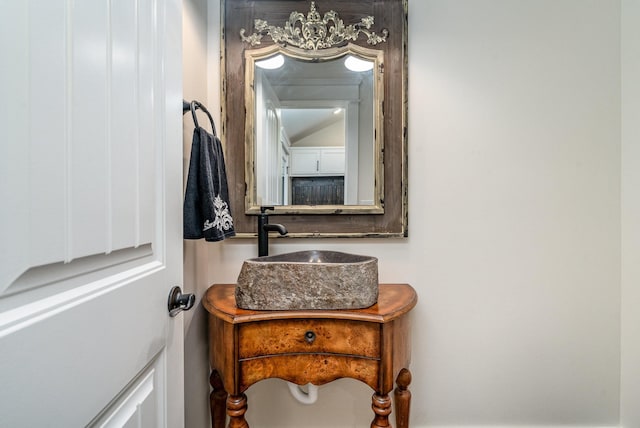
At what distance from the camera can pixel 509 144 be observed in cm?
126

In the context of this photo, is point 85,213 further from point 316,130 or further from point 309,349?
point 316,130

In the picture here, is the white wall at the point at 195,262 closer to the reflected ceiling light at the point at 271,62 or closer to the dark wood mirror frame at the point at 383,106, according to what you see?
the dark wood mirror frame at the point at 383,106

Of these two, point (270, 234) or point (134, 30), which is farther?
point (270, 234)

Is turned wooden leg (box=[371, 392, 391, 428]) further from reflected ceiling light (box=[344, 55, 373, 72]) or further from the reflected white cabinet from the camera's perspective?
reflected ceiling light (box=[344, 55, 373, 72])

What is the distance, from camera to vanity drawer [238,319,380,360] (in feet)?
2.88

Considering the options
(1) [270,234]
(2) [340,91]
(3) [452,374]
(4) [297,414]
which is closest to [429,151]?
(2) [340,91]

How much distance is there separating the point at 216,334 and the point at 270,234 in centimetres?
45

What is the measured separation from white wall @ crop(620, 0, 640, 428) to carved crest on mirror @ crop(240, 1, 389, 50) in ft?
3.48

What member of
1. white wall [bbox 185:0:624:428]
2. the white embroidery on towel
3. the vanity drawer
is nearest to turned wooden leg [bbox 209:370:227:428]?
white wall [bbox 185:0:624:428]

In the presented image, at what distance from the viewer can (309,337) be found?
89 centimetres

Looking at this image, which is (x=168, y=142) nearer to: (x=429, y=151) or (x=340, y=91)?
(x=340, y=91)

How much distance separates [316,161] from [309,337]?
73 cm

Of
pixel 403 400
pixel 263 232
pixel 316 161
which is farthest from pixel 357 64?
pixel 403 400

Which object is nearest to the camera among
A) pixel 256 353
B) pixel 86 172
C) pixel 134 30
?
pixel 86 172
